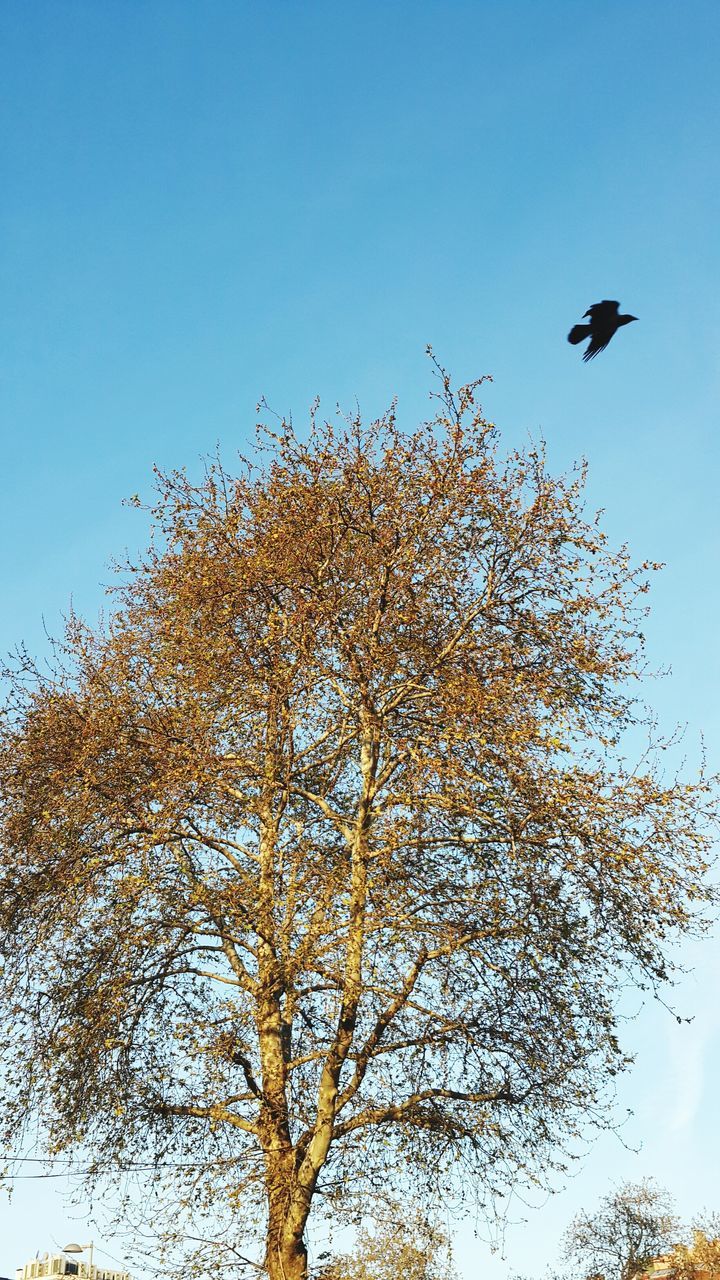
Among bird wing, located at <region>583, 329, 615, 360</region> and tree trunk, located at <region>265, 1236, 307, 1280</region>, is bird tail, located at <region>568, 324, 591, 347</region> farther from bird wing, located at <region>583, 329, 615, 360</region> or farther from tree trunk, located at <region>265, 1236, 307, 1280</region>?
tree trunk, located at <region>265, 1236, 307, 1280</region>

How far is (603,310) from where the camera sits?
54.1 ft

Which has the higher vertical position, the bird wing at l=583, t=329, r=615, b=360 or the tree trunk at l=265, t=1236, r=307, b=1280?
the bird wing at l=583, t=329, r=615, b=360

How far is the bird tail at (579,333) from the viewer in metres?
16.3

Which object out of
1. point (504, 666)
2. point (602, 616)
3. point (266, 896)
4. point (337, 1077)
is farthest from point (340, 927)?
point (602, 616)

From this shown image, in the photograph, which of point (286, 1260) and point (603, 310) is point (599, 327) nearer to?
point (603, 310)

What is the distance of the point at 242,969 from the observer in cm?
1830

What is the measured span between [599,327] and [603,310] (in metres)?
0.40

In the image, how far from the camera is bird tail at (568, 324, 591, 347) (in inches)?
641

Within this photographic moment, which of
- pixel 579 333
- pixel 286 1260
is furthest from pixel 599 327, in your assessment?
pixel 286 1260

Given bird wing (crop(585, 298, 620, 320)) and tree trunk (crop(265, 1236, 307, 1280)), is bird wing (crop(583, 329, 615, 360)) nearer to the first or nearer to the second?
bird wing (crop(585, 298, 620, 320))

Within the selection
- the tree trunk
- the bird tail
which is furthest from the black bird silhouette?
the tree trunk

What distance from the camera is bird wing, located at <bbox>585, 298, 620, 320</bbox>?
16.4 meters

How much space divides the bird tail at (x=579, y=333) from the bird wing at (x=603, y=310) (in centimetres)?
23

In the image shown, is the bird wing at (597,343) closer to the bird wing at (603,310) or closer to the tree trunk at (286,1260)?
→ the bird wing at (603,310)
